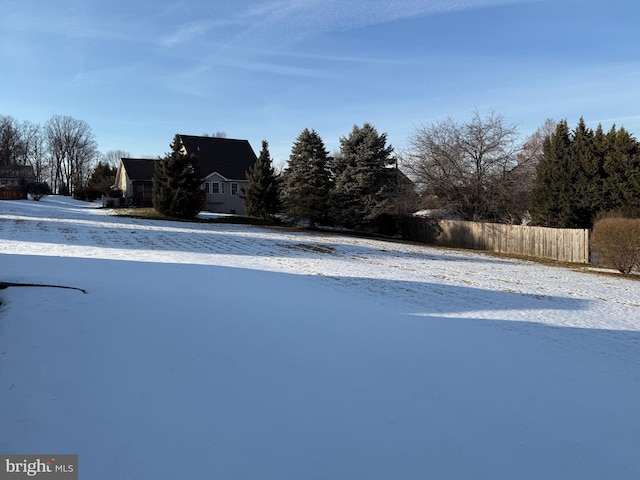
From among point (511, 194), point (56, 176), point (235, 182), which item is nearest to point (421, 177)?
point (511, 194)

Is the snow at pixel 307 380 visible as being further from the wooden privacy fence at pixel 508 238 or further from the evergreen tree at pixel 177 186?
the evergreen tree at pixel 177 186

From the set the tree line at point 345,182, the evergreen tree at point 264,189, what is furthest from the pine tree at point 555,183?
the evergreen tree at point 264,189

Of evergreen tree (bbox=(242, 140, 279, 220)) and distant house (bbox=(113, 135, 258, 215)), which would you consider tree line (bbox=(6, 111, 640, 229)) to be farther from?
distant house (bbox=(113, 135, 258, 215))

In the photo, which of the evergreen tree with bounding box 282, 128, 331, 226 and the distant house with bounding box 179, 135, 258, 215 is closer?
the evergreen tree with bounding box 282, 128, 331, 226

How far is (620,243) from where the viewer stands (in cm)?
1708

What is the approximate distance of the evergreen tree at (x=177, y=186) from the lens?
31.1 metres

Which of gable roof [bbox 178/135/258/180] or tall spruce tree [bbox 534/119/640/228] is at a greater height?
gable roof [bbox 178/135/258/180]

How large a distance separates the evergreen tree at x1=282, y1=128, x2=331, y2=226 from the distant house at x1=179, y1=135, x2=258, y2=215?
11348mm

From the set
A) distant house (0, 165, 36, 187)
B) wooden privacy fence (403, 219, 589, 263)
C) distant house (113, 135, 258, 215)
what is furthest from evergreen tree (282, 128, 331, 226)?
distant house (0, 165, 36, 187)

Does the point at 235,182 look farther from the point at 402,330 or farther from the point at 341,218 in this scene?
the point at 402,330

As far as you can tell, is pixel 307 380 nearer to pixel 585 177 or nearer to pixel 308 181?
pixel 308 181

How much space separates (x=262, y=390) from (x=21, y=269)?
8138 millimetres

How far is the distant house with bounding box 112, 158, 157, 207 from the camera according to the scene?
44.5m

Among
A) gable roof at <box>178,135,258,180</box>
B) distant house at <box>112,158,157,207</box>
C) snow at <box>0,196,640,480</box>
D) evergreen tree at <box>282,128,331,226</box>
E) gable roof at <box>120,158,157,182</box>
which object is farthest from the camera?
gable roof at <box>120,158,157,182</box>
